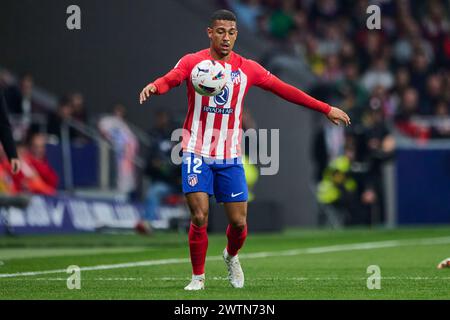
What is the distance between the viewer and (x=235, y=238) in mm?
10336

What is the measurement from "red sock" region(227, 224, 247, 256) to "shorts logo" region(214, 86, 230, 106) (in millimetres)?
1034

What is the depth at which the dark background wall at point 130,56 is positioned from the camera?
23.0 m

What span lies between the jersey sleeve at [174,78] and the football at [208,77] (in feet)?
0.22

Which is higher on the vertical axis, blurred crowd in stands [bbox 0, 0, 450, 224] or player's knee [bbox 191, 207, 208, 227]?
blurred crowd in stands [bbox 0, 0, 450, 224]

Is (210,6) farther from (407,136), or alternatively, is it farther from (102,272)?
Result: (102,272)

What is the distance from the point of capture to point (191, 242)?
10141 millimetres

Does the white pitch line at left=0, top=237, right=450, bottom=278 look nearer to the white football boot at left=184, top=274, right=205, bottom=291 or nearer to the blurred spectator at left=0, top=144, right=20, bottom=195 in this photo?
the white football boot at left=184, top=274, right=205, bottom=291

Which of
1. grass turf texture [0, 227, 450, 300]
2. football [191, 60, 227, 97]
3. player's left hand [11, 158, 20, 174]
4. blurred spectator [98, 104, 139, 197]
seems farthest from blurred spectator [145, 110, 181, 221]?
football [191, 60, 227, 97]

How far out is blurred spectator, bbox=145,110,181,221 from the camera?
21.3 metres
